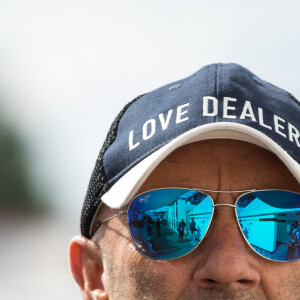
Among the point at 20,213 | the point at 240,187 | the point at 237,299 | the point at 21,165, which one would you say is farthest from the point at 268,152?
the point at 21,165

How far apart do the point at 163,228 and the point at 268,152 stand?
49 cm

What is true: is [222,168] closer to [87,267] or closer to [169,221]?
[169,221]

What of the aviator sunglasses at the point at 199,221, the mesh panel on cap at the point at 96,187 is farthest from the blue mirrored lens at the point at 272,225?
the mesh panel on cap at the point at 96,187

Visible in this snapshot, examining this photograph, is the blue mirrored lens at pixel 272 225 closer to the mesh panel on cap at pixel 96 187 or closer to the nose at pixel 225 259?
the nose at pixel 225 259

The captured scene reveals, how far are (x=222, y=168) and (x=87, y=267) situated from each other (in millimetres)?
726

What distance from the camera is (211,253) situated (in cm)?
254

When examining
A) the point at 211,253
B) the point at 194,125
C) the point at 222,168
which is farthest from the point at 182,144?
the point at 211,253

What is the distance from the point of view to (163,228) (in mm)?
2596

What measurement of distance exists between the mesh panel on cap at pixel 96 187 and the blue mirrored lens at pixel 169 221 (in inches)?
8.8

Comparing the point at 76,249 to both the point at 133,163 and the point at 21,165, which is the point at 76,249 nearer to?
the point at 133,163

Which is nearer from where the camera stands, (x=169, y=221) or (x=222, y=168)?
(x=169, y=221)

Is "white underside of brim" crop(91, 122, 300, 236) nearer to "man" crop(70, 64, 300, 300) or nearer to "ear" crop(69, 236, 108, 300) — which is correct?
"man" crop(70, 64, 300, 300)

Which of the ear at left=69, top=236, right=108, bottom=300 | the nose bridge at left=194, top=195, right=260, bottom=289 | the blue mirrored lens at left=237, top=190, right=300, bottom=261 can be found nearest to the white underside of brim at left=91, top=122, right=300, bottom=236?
the blue mirrored lens at left=237, top=190, right=300, bottom=261

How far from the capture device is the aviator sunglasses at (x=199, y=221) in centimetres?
257
